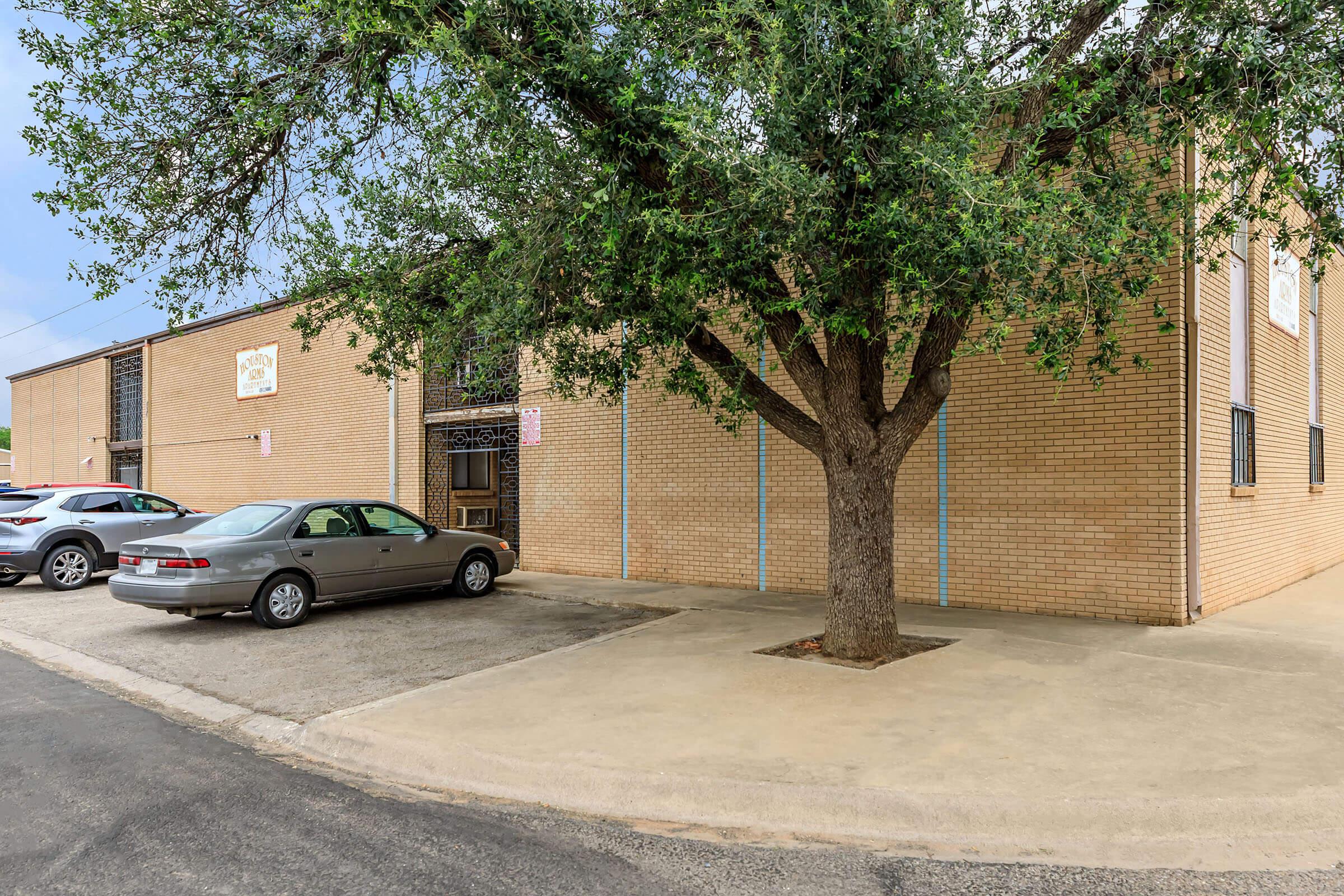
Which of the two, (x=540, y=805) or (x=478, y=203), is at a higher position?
(x=478, y=203)

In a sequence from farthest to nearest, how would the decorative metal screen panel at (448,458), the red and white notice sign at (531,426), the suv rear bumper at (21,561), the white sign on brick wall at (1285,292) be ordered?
the decorative metal screen panel at (448,458) < the red and white notice sign at (531,426) < the suv rear bumper at (21,561) < the white sign on brick wall at (1285,292)

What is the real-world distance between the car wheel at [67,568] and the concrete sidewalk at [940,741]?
969cm

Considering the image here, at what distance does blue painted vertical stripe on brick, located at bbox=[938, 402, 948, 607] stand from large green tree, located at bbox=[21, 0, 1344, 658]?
4.44 ft

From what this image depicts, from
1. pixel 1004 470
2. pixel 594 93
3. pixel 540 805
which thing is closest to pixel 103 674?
pixel 540 805

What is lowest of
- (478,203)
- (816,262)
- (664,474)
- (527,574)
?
(527,574)

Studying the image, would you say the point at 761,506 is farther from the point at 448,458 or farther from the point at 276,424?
the point at 276,424

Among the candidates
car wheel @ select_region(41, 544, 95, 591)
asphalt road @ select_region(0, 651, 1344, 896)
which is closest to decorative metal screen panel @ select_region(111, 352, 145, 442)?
car wheel @ select_region(41, 544, 95, 591)

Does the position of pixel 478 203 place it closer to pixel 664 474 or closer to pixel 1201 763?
pixel 664 474

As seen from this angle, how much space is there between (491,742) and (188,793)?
164cm

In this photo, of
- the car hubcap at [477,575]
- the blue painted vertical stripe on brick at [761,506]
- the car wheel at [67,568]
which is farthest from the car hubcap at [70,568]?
the blue painted vertical stripe on brick at [761,506]

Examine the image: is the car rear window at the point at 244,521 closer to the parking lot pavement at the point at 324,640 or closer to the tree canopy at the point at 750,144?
the parking lot pavement at the point at 324,640

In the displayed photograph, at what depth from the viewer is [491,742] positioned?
528 centimetres

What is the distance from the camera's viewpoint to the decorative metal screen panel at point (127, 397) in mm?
27281

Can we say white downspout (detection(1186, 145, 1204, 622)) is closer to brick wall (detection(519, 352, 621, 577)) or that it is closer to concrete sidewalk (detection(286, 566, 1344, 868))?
concrete sidewalk (detection(286, 566, 1344, 868))
